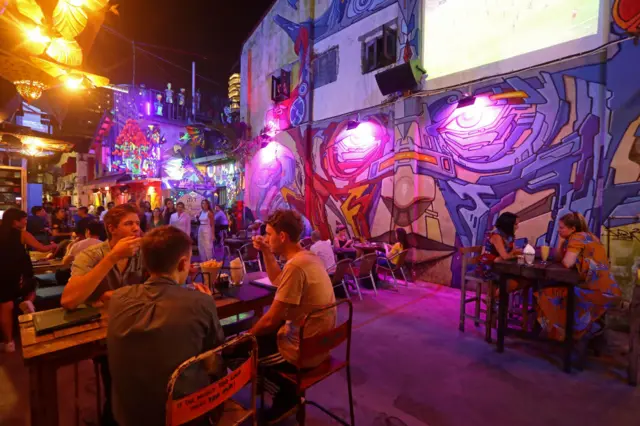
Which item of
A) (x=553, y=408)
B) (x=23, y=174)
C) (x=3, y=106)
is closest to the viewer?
(x=553, y=408)

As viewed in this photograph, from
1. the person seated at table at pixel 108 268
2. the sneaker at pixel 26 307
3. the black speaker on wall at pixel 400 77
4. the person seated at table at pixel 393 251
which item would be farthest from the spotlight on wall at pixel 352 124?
the sneaker at pixel 26 307

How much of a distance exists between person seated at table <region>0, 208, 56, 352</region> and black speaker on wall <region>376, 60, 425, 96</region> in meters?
7.33

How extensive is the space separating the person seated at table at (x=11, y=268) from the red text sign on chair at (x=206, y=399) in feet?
11.7

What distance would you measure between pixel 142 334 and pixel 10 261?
367 centimetres

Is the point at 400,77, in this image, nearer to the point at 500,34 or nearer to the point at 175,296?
the point at 500,34

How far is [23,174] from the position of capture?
10.5 meters

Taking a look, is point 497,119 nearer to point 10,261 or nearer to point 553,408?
point 553,408

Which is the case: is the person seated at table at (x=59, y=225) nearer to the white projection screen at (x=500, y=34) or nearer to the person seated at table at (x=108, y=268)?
the person seated at table at (x=108, y=268)

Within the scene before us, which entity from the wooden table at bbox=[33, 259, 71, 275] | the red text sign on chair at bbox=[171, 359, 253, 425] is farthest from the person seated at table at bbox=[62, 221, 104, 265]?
the red text sign on chair at bbox=[171, 359, 253, 425]

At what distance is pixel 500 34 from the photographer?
6590mm

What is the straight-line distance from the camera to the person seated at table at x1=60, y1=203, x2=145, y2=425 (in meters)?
2.21

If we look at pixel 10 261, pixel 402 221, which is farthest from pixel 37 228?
pixel 402 221

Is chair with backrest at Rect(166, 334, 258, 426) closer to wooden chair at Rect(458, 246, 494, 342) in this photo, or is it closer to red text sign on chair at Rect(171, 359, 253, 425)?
red text sign on chair at Rect(171, 359, 253, 425)

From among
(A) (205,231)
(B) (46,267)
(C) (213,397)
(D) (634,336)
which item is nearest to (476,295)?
(D) (634,336)
